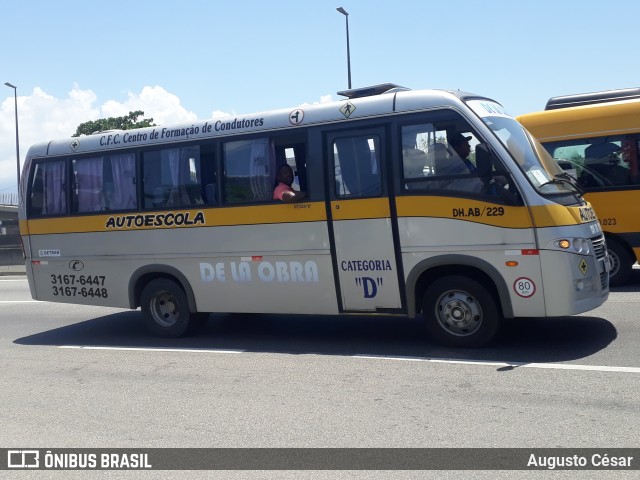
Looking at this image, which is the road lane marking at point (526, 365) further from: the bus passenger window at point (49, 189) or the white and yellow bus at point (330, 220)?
the bus passenger window at point (49, 189)

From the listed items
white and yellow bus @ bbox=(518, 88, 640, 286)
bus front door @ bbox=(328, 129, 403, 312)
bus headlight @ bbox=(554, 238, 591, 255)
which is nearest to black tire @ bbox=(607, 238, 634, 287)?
white and yellow bus @ bbox=(518, 88, 640, 286)

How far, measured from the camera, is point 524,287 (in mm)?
8156

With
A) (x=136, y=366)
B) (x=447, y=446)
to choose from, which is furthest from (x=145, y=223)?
(x=447, y=446)

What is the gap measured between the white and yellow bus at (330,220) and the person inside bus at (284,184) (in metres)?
0.09

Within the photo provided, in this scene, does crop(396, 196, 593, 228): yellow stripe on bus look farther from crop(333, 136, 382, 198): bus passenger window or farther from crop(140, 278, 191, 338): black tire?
crop(140, 278, 191, 338): black tire

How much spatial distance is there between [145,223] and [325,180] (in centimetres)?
296

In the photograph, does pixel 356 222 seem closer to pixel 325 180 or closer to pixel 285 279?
pixel 325 180

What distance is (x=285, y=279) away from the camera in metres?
9.74

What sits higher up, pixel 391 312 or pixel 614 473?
pixel 391 312

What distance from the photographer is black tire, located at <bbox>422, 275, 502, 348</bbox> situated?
8.44m

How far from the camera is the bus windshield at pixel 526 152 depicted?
27.0 ft

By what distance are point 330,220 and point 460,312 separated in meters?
1.90

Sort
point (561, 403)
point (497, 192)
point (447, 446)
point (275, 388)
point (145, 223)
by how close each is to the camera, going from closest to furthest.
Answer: point (447, 446) → point (561, 403) → point (275, 388) → point (497, 192) → point (145, 223)

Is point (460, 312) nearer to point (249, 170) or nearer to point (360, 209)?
point (360, 209)
